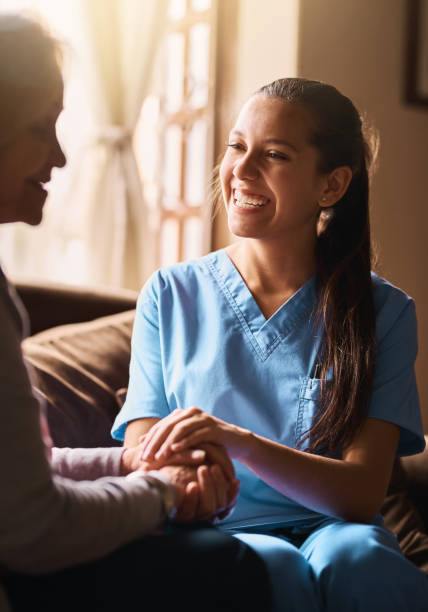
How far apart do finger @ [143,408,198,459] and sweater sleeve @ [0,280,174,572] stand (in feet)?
1.03

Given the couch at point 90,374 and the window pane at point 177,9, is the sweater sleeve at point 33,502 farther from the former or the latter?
the window pane at point 177,9

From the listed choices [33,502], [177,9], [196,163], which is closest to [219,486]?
[33,502]

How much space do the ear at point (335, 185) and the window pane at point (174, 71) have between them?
1.63m

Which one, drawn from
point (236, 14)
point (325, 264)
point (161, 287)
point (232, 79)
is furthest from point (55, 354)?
point (236, 14)

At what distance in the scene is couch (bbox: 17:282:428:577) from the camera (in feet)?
4.92

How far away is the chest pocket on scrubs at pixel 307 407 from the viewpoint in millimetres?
1230

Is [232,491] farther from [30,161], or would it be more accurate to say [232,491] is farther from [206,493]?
[30,161]

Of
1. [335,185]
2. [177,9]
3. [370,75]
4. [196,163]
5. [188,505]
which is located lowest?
[188,505]

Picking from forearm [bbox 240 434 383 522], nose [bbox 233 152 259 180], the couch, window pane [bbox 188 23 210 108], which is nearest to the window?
window pane [bbox 188 23 210 108]

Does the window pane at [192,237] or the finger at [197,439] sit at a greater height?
the finger at [197,439]

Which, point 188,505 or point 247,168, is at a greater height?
point 247,168

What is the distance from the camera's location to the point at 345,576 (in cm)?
102

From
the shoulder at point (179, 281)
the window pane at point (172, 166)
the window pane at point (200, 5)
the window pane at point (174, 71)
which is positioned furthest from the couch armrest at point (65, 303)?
the window pane at point (200, 5)

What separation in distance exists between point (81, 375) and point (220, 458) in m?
0.60
